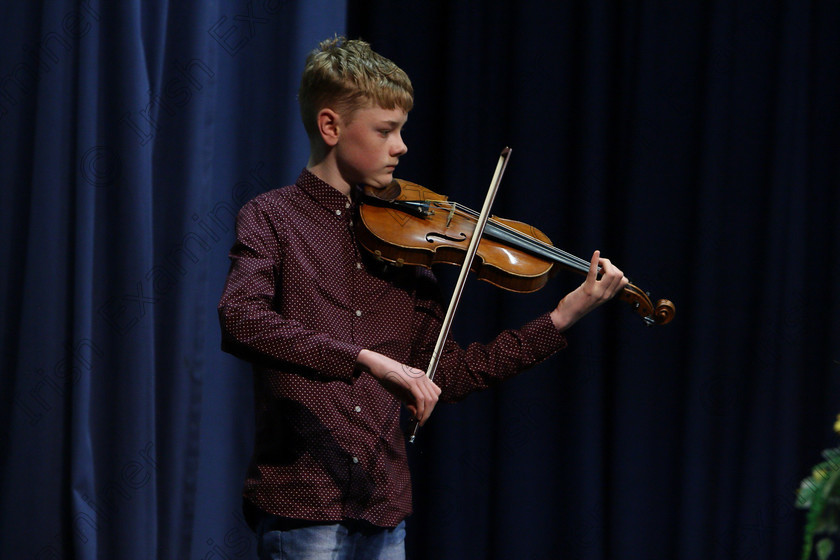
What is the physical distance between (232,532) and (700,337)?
124 cm

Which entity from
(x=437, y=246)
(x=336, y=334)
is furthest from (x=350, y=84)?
(x=336, y=334)

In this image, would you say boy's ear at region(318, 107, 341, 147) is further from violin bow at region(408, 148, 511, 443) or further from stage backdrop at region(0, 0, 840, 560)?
stage backdrop at region(0, 0, 840, 560)

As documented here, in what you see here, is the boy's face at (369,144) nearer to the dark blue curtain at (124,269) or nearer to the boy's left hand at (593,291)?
the boy's left hand at (593,291)

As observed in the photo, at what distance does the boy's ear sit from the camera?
1.49 m

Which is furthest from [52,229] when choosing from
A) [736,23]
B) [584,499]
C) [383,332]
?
[736,23]

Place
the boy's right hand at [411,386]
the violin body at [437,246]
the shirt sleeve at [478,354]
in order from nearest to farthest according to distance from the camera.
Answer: the boy's right hand at [411,386]
the violin body at [437,246]
the shirt sleeve at [478,354]

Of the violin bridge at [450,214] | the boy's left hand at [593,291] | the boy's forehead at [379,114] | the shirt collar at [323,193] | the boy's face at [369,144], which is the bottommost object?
the boy's left hand at [593,291]

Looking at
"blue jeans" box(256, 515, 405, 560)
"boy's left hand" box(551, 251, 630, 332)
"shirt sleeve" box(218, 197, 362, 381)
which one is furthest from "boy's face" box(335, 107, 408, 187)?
"blue jeans" box(256, 515, 405, 560)

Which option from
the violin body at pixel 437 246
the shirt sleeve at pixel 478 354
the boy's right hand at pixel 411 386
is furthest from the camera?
the shirt sleeve at pixel 478 354

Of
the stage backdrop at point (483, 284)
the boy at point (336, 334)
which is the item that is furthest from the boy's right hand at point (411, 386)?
the stage backdrop at point (483, 284)

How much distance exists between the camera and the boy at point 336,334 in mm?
1304

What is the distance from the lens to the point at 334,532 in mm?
1395

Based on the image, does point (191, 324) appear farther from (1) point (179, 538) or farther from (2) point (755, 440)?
(2) point (755, 440)

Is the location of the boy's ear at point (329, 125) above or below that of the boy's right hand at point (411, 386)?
above
